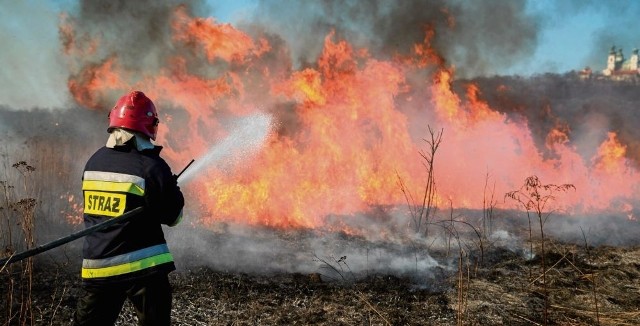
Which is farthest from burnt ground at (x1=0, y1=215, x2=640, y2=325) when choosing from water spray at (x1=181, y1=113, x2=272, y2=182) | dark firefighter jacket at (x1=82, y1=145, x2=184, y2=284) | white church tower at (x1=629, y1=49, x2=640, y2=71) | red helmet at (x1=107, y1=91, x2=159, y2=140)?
white church tower at (x1=629, y1=49, x2=640, y2=71)

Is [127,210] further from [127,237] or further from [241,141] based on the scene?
[241,141]

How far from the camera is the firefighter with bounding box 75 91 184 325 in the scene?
277cm

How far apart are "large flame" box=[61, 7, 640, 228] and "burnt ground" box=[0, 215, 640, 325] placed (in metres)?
4.98

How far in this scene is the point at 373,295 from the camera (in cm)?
538

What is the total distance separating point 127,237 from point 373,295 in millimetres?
3539

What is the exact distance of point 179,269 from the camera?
6.08m

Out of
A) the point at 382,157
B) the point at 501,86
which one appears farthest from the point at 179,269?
the point at 501,86

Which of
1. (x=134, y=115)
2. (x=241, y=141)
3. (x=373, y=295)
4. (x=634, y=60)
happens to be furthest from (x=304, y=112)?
(x=634, y=60)

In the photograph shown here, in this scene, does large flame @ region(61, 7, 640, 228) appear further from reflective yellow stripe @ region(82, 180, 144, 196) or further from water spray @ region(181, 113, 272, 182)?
reflective yellow stripe @ region(82, 180, 144, 196)

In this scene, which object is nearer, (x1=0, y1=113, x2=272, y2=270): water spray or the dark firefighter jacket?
the dark firefighter jacket

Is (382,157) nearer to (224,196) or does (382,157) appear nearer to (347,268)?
(224,196)

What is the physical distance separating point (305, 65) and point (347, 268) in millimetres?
8637

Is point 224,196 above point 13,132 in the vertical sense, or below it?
below

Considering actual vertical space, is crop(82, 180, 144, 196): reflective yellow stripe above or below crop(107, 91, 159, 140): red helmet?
below
